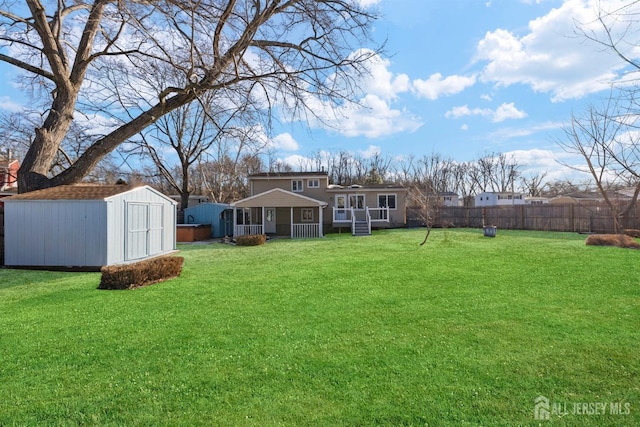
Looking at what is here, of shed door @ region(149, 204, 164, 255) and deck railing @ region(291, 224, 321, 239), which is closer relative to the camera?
shed door @ region(149, 204, 164, 255)

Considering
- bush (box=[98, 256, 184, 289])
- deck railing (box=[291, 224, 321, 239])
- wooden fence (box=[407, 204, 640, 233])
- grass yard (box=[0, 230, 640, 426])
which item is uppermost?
Result: wooden fence (box=[407, 204, 640, 233])

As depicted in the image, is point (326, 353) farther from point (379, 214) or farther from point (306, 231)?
point (379, 214)

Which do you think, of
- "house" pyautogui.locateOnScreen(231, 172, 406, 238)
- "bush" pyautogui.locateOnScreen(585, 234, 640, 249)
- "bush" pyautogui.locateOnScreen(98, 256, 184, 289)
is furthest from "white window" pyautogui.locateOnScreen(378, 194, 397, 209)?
"bush" pyautogui.locateOnScreen(98, 256, 184, 289)

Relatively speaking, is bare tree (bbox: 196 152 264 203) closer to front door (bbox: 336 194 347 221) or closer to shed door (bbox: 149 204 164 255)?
front door (bbox: 336 194 347 221)

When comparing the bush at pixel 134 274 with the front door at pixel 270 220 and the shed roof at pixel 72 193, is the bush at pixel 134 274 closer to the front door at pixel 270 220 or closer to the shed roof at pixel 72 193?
the shed roof at pixel 72 193

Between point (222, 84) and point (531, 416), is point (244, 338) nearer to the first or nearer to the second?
point (531, 416)

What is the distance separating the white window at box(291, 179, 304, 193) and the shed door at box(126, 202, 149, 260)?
47.1 ft

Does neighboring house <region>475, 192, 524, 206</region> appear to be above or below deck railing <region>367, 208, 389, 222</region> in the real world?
above

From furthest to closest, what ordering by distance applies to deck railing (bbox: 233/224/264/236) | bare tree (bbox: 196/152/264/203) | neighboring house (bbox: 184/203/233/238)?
bare tree (bbox: 196/152/264/203) → neighboring house (bbox: 184/203/233/238) → deck railing (bbox: 233/224/264/236)

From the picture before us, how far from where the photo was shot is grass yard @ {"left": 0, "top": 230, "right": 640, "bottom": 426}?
2.77 metres

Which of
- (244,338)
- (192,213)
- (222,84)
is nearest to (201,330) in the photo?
(244,338)

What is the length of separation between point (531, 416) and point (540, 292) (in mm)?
4573

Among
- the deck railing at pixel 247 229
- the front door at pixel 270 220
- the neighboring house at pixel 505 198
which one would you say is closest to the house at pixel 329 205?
the front door at pixel 270 220

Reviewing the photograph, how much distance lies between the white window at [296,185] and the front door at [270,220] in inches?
87.1
